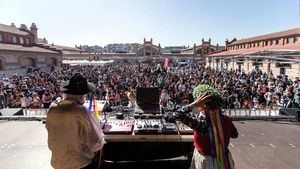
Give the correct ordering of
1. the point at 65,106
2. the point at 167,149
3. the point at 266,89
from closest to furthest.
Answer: the point at 65,106, the point at 167,149, the point at 266,89

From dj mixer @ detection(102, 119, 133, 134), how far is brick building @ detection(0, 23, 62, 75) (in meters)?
27.3

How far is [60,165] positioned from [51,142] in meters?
0.29

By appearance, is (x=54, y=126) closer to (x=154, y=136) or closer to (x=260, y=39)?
(x=154, y=136)

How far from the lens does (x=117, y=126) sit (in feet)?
17.0

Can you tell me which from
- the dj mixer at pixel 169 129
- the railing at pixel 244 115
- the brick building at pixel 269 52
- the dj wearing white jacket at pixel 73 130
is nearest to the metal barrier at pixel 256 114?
the railing at pixel 244 115

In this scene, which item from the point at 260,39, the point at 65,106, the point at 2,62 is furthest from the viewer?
the point at 260,39

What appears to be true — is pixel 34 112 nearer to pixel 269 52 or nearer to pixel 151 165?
pixel 151 165

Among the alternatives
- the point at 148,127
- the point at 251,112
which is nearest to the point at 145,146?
the point at 148,127

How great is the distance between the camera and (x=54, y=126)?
263cm

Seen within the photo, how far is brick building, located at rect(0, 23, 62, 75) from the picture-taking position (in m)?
29.3

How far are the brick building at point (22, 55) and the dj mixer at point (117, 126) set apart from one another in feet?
89.6

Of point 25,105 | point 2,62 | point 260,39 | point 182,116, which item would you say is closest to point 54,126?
point 182,116

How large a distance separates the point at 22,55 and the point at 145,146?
3346 cm

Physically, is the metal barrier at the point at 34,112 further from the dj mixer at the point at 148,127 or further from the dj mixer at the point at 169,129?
the dj mixer at the point at 169,129
